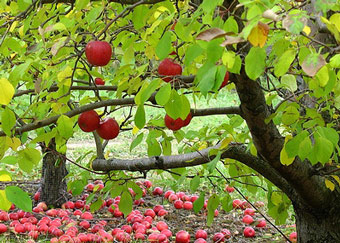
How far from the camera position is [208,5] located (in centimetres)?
125

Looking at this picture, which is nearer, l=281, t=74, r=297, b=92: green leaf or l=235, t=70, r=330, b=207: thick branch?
l=281, t=74, r=297, b=92: green leaf

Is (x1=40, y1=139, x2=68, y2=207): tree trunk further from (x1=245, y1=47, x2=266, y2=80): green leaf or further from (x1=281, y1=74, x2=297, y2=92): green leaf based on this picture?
(x1=245, y1=47, x2=266, y2=80): green leaf

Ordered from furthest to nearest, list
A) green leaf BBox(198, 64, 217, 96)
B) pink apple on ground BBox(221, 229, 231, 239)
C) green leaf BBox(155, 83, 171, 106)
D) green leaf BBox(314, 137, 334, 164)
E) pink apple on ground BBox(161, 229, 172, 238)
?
pink apple on ground BBox(221, 229, 231, 239)
pink apple on ground BBox(161, 229, 172, 238)
green leaf BBox(314, 137, 334, 164)
green leaf BBox(155, 83, 171, 106)
green leaf BBox(198, 64, 217, 96)

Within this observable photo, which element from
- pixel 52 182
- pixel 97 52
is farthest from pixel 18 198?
pixel 52 182

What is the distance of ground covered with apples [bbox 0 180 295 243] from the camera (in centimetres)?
377

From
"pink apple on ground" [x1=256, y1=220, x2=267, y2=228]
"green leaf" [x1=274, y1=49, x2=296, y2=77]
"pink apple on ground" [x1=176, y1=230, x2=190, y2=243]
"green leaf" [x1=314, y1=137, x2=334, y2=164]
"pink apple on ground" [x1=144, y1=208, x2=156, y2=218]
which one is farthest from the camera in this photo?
"pink apple on ground" [x1=144, y1=208, x2=156, y2=218]

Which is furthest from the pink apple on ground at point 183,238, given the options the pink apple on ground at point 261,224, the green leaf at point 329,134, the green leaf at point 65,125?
the green leaf at point 329,134

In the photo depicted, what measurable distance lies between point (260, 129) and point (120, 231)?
1931 millimetres

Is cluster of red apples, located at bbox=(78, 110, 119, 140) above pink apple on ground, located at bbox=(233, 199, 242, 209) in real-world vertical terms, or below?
below

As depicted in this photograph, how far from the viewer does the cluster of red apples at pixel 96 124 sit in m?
2.18

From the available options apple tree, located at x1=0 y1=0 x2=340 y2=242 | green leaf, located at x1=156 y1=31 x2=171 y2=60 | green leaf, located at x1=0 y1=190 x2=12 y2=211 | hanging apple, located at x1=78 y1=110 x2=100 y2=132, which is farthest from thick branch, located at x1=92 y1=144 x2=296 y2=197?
green leaf, located at x1=0 y1=190 x2=12 y2=211

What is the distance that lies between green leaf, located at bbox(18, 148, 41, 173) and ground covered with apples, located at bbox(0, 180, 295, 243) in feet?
4.82

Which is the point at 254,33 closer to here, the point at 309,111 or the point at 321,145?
the point at 321,145

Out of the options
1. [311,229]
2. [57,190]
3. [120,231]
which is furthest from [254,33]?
[57,190]
